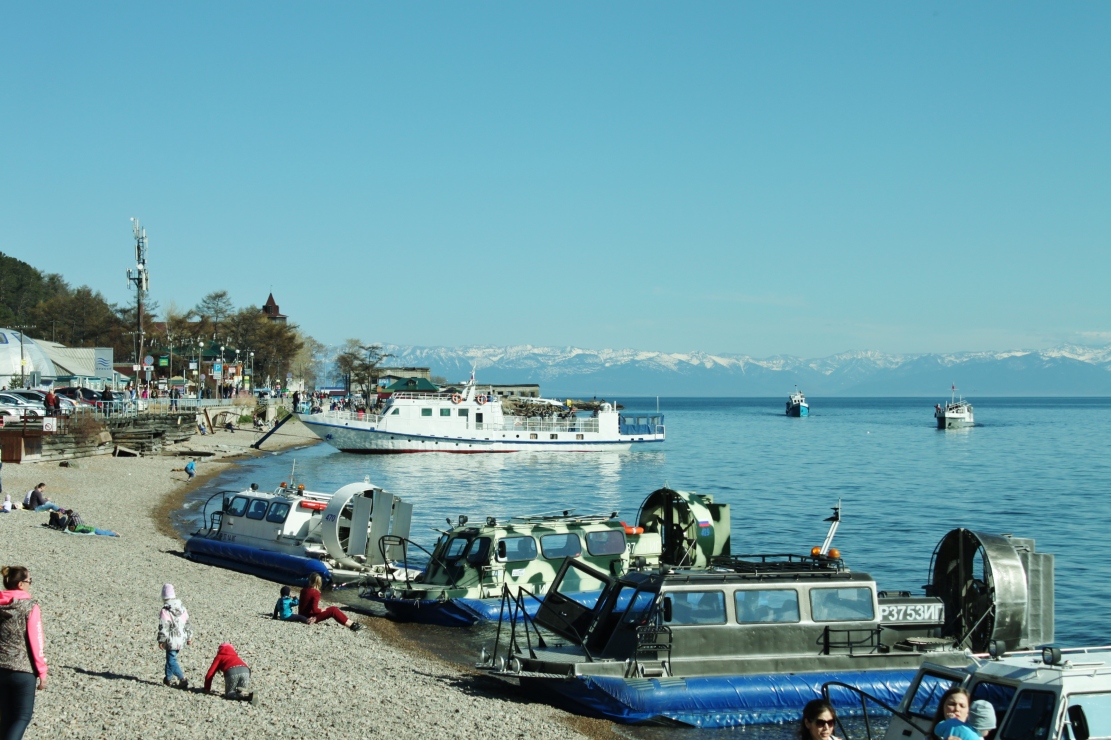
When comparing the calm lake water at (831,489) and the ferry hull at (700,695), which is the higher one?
the ferry hull at (700,695)

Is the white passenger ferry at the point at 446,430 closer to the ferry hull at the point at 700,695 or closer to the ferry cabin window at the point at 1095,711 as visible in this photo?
the ferry hull at the point at 700,695

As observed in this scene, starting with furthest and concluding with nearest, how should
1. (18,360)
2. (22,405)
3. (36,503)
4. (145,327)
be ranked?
(145,327), (18,360), (22,405), (36,503)

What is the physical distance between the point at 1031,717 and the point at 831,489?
43309mm

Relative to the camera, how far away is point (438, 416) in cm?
6931

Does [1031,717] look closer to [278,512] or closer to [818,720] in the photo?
[818,720]

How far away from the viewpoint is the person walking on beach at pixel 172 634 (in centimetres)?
1233

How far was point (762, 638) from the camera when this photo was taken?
14.6 m

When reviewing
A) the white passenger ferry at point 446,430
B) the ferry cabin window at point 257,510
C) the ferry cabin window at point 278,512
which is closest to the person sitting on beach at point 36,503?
the ferry cabin window at point 257,510

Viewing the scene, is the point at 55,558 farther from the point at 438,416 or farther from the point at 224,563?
the point at 438,416

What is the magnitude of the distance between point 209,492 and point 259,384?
82055 millimetres

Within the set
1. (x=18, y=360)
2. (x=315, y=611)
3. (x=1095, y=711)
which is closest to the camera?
(x=1095, y=711)

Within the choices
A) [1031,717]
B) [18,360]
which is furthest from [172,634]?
[18,360]

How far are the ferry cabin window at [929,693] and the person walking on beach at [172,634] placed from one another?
8.47m

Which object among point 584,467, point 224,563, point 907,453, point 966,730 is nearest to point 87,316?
point 584,467
